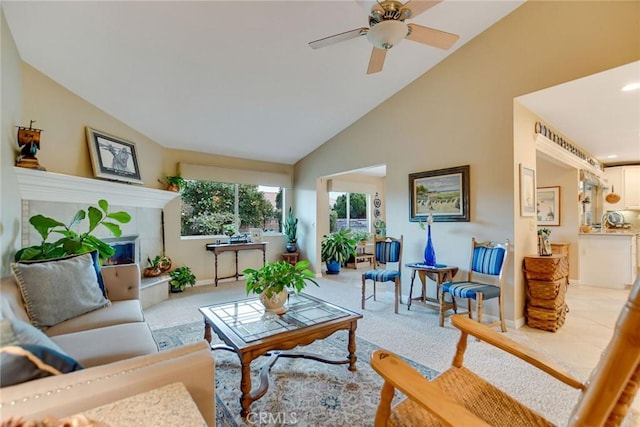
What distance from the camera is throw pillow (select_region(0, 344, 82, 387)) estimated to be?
0.80 metres

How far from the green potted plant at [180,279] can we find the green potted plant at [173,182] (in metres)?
1.28

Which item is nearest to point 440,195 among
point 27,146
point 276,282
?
point 276,282

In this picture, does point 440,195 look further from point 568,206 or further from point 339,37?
point 568,206

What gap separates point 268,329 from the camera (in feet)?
6.20

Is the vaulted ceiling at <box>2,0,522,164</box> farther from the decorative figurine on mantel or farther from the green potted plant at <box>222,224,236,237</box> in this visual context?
the green potted plant at <box>222,224,236,237</box>

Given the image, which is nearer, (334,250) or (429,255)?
(429,255)

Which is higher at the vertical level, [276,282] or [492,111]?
[492,111]

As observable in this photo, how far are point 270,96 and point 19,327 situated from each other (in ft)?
11.5

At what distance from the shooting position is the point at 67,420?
0.63 m

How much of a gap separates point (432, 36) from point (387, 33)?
450 mm

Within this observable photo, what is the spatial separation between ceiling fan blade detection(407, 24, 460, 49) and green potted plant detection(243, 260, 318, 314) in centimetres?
200

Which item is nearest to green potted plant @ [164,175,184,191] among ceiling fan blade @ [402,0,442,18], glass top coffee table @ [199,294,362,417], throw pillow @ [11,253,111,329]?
throw pillow @ [11,253,111,329]

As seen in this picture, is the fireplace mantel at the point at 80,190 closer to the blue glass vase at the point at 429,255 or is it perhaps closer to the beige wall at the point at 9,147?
the beige wall at the point at 9,147

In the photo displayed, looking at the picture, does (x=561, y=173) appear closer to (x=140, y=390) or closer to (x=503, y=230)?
(x=503, y=230)
